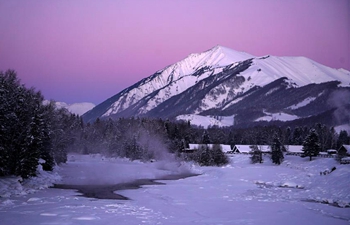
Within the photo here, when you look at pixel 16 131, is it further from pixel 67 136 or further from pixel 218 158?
pixel 218 158

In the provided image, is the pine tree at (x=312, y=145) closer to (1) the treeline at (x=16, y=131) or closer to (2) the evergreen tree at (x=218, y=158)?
(2) the evergreen tree at (x=218, y=158)

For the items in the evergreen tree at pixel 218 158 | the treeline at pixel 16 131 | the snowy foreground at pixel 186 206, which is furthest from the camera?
the evergreen tree at pixel 218 158

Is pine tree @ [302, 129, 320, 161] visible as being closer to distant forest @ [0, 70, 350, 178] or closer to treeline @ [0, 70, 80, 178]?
distant forest @ [0, 70, 350, 178]

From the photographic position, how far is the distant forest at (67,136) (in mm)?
39031

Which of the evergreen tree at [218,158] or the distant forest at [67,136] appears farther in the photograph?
the evergreen tree at [218,158]

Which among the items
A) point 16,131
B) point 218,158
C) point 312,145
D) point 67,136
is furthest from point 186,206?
point 312,145

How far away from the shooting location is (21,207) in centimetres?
2762

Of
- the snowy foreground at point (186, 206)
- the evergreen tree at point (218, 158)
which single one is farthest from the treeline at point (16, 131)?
the evergreen tree at point (218, 158)

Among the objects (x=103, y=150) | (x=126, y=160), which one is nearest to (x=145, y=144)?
(x=126, y=160)

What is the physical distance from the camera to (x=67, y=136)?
79.6 m

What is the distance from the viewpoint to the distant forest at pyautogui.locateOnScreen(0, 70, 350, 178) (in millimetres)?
39031

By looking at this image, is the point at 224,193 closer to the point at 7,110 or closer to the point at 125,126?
the point at 7,110

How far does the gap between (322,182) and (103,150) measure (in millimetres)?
98942

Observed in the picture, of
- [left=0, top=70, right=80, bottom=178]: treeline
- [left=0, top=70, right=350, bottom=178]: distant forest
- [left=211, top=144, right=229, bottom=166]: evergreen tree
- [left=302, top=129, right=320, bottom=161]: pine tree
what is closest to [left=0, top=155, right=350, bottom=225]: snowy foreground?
[left=0, top=70, right=80, bottom=178]: treeline
